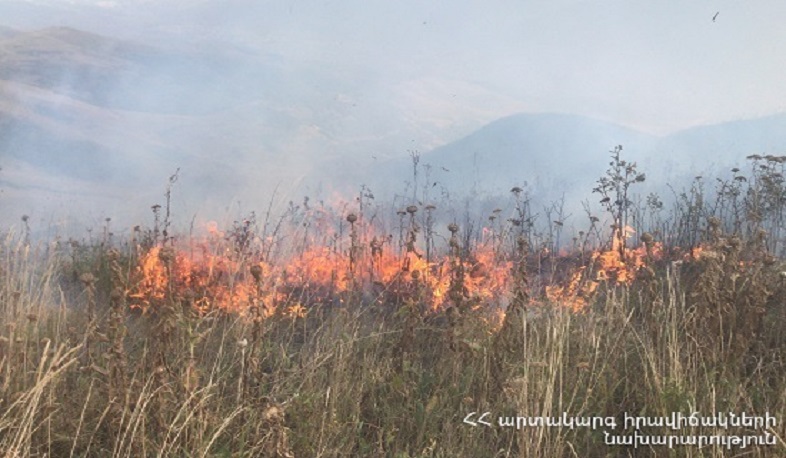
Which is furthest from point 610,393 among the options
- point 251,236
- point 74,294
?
point 74,294

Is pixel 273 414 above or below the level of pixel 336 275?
below

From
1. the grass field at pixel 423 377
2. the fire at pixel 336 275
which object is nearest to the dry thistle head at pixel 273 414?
the grass field at pixel 423 377

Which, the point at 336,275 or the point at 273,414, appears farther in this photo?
the point at 336,275

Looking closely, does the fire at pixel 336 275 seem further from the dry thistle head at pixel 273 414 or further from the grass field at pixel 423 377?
the dry thistle head at pixel 273 414

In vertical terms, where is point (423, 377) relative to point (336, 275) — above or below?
below

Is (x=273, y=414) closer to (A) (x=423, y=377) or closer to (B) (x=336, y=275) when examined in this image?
(A) (x=423, y=377)

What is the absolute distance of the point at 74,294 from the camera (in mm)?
6762

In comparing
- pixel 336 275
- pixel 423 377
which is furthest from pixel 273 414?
pixel 336 275

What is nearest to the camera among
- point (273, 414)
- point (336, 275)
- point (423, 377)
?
point (273, 414)

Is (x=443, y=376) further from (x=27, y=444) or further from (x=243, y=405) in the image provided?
(x=27, y=444)

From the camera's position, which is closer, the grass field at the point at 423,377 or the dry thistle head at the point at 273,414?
the dry thistle head at the point at 273,414

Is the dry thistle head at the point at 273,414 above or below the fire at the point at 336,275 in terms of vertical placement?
below

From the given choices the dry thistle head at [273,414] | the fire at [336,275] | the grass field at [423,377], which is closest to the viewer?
the dry thistle head at [273,414]

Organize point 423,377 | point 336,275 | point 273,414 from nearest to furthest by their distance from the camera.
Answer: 1. point 273,414
2. point 423,377
3. point 336,275
